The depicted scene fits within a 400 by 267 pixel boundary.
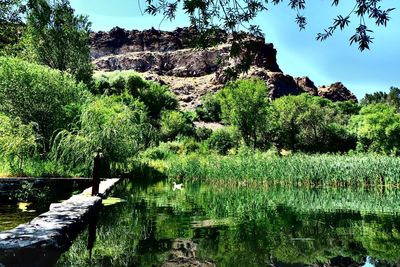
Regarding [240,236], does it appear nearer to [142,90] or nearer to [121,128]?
[121,128]

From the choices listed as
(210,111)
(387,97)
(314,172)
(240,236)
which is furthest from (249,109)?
(387,97)

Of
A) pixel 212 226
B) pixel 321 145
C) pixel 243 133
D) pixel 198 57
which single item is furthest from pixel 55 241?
pixel 198 57

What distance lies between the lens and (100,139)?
76.0 feet

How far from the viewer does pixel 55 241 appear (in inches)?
261

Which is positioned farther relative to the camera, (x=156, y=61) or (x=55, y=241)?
(x=156, y=61)

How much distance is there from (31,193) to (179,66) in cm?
11873

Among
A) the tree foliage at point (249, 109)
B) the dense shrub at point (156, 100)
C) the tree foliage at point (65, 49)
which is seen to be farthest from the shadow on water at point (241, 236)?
the dense shrub at point (156, 100)

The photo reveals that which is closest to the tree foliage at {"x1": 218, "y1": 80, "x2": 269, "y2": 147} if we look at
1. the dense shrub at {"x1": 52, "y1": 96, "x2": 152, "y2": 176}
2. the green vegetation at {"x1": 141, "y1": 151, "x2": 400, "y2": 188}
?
the green vegetation at {"x1": 141, "y1": 151, "x2": 400, "y2": 188}

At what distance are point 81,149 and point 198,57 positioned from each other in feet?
364

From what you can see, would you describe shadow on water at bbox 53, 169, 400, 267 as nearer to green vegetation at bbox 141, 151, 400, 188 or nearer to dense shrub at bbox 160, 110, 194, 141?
green vegetation at bbox 141, 151, 400, 188

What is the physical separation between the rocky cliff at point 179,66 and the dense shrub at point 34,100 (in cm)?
7213

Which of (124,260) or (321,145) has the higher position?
(321,145)

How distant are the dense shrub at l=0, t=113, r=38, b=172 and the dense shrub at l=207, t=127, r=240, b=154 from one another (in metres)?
37.1

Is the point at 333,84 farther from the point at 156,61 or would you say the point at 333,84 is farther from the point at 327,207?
the point at 327,207
